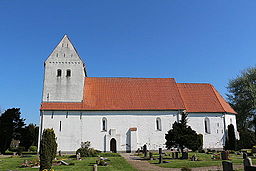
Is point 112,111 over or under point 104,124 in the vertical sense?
over

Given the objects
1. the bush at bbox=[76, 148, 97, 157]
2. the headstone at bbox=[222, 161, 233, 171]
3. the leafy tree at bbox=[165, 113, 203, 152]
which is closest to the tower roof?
the bush at bbox=[76, 148, 97, 157]

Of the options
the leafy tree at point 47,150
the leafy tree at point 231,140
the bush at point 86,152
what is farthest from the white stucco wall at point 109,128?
the leafy tree at point 47,150

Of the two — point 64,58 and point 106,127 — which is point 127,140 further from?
point 64,58

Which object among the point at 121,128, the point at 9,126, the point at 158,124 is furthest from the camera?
the point at 9,126

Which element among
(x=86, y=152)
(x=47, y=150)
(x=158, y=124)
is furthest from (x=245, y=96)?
(x=47, y=150)

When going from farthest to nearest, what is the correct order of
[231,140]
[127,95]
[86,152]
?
[127,95] < [231,140] < [86,152]

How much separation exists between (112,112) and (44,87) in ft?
29.9

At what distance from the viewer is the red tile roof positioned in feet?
95.2

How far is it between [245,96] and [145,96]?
58.6 feet

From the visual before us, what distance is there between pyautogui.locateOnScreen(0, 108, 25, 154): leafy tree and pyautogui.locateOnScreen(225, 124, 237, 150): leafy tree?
30.4 m

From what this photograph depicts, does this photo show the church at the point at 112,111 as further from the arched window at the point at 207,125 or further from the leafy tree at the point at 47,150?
the leafy tree at the point at 47,150

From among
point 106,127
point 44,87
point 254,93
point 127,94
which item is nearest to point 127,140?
point 106,127

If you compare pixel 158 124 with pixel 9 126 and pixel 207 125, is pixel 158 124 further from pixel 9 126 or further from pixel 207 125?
pixel 9 126

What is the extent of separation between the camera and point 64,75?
29312 mm
